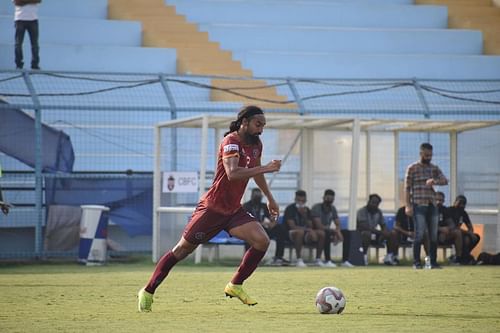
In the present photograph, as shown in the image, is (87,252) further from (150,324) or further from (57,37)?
(150,324)

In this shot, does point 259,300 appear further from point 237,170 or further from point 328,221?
point 328,221

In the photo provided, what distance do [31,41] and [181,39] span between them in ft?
17.6

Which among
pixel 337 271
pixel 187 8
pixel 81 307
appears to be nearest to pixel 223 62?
pixel 187 8

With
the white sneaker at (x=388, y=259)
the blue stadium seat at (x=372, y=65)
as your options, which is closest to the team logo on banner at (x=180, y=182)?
the white sneaker at (x=388, y=259)

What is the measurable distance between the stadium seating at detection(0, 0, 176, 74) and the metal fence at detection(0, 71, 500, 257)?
78.7 inches

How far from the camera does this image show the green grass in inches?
352

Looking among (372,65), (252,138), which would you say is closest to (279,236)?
(372,65)

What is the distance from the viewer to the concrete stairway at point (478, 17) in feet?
95.3

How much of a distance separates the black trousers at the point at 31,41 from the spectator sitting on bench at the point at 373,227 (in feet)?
23.9

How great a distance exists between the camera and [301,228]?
19844mm

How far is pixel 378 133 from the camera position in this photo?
22.7 metres

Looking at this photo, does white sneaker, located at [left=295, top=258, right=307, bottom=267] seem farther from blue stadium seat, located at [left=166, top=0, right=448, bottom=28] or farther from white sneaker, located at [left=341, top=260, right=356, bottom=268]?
blue stadium seat, located at [left=166, top=0, right=448, bottom=28]

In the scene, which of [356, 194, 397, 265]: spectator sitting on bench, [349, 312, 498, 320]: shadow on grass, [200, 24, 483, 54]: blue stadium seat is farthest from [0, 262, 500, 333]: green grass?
[200, 24, 483, 54]: blue stadium seat

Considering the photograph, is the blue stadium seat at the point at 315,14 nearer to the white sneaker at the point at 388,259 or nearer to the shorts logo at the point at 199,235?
the white sneaker at the point at 388,259
